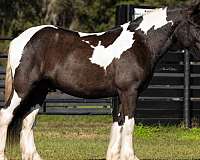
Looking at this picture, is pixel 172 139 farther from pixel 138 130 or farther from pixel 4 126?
pixel 4 126

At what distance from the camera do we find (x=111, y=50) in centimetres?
943

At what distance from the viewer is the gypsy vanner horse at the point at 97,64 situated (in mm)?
9281

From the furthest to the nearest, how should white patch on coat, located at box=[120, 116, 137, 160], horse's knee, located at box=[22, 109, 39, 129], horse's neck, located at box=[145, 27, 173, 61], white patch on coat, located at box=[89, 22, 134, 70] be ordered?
horse's knee, located at box=[22, 109, 39, 129]
horse's neck, located at box=[145, 27, 173, 61]
white patch on coat, located at box=[89, 22, 134, 70]
white patch on coat, located at box=[120, 116, 137, 160]

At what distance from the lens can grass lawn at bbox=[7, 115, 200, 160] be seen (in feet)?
36.3

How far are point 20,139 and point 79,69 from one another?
4.22 ft

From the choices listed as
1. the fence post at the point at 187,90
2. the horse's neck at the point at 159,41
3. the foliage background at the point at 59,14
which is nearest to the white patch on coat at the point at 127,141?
the horse's neck at the point at 159,41

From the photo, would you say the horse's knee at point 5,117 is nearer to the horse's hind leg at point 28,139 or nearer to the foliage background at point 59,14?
the horse's hind leg at point 28,139

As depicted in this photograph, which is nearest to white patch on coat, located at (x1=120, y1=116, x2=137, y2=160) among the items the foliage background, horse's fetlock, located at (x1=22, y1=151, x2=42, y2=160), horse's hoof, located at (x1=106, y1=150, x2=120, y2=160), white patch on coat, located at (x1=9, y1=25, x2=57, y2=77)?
horse's hoof, located at (x1=106, y1=150, x2=120, y2=160)

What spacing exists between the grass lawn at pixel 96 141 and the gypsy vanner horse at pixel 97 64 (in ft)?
2.57

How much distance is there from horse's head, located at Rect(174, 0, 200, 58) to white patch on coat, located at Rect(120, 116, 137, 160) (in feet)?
4.43

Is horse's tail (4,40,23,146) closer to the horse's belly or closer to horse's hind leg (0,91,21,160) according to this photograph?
horse's hind leg (0,91,21,160)

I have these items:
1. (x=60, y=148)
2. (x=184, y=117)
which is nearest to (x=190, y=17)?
(x=60, y=148)

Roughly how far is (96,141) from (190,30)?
4496 millimetres

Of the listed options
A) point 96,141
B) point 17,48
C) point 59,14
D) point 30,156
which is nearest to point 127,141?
point 30,156
